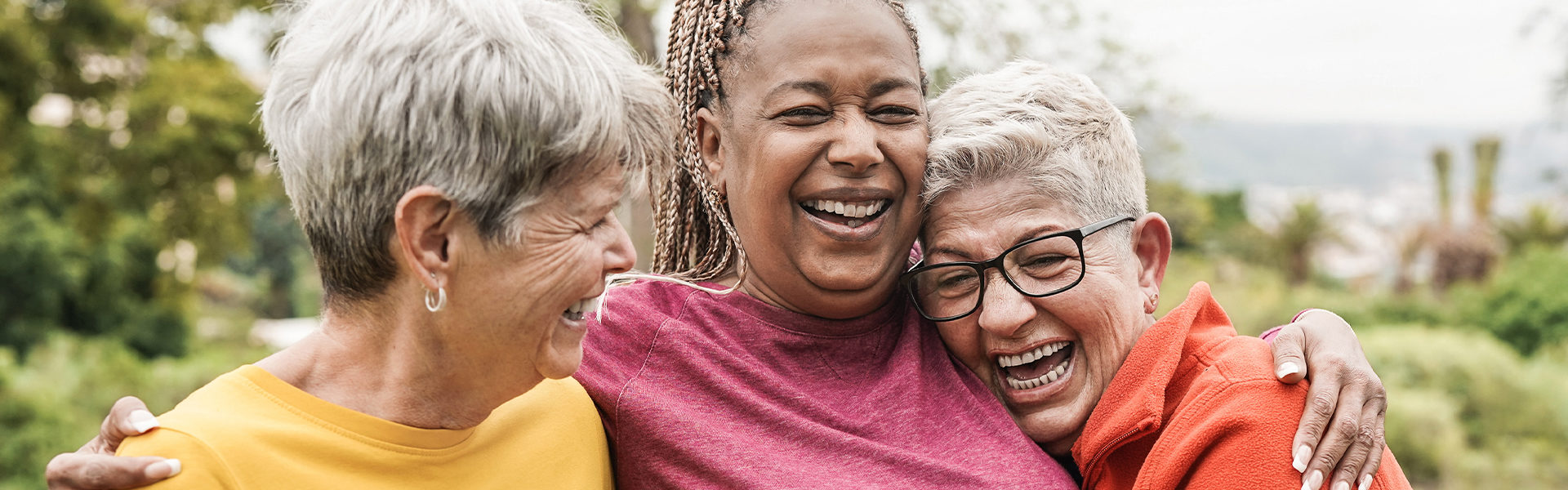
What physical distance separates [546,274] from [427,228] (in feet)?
0.68

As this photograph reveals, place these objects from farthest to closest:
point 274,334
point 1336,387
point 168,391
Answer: point 274,334 → point 168,391 → point 1336,387

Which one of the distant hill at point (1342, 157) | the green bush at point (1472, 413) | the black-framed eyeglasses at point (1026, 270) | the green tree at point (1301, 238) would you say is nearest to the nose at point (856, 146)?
the black-framed eyeglasses at point (1026, 270)

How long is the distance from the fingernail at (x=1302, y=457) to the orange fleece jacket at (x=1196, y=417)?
2 centimetres

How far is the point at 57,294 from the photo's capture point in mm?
18375

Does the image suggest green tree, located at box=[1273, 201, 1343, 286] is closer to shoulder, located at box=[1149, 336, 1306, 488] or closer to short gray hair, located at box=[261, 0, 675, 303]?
shoulder, located at box=[1149, 336, 1306, 488]

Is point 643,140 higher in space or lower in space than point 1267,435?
higher

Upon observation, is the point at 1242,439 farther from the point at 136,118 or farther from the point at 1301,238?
Result: the point at 1301,238

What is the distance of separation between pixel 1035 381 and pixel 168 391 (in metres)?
14.0

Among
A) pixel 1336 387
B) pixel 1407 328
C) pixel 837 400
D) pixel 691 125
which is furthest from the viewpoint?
pixel 1407 328

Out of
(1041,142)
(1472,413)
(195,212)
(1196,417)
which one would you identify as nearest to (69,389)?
(195,212)

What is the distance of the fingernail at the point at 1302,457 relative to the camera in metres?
2.04

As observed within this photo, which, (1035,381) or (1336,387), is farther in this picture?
(1035,381)

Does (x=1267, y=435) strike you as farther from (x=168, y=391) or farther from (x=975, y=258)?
(x=168, y=391)

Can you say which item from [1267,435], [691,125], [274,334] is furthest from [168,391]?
[274,334]
